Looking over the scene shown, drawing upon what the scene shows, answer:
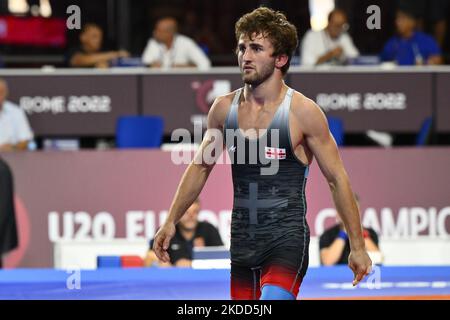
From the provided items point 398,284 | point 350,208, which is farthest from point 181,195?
point 398,284

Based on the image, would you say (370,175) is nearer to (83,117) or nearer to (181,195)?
(83,117)

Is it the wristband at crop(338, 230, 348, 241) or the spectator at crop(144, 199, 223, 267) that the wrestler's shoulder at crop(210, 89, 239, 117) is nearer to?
the spectator at crop(144, 199, 223, 267)

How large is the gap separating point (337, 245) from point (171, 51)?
423 centimetres

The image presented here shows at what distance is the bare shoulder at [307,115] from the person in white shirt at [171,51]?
7.00 meters

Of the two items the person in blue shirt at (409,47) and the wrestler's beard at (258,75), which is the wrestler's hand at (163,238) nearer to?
the wrestler's beard at (258,75)

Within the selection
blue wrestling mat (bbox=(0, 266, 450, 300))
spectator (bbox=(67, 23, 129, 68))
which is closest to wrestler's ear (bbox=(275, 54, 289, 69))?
blue wrestling mat (bbox=(0, 266, 450, 300))

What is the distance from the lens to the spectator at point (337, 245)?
9008mm

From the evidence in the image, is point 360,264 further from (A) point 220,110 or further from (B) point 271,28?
(B) point 271,28

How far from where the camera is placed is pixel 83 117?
12008 mm

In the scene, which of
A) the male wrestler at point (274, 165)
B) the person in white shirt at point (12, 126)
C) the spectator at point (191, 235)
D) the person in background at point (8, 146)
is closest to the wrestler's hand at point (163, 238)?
the male wrestler at point (274, 165)

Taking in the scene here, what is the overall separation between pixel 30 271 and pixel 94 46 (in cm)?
504

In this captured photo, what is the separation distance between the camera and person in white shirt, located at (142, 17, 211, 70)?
12.4 m

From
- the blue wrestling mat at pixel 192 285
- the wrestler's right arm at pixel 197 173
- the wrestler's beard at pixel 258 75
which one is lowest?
the blue wrestling mat at pixel 192 285

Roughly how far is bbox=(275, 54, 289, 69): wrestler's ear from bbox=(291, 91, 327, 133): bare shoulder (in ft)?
0.65
